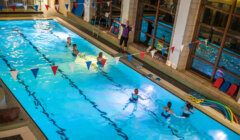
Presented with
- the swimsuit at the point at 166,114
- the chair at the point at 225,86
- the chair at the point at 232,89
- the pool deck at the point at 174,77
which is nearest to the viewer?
the swimsuit at the point at 166,114

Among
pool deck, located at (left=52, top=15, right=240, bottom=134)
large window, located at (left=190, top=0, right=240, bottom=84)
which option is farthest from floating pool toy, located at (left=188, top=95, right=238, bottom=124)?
large window, located at (left=190, top=0, right=240, bottom=84)

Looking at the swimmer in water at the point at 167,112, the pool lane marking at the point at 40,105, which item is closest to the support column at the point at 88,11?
the pool lane marking at the point at 40,105

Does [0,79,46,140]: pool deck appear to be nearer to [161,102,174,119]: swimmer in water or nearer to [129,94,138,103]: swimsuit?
[129,94,138,103]: swimsuit

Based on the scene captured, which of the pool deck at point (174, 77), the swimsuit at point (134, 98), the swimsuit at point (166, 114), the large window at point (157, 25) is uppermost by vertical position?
the large window at point (157, 25)

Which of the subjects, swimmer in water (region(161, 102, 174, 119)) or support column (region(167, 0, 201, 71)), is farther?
support column (region(167, 0, 201, 71))

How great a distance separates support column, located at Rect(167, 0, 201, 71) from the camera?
1048 cm

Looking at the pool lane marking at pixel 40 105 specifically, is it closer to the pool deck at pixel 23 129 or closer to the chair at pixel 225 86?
the pool deck at pixel 23 129

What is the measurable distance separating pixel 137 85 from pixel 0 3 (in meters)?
12.0

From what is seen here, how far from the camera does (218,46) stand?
16.6m

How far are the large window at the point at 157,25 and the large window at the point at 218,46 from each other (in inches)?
60.4

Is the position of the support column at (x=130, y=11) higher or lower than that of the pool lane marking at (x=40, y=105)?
higher

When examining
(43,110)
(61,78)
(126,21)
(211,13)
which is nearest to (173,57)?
(126,21)

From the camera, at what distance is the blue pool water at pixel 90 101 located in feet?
26.9

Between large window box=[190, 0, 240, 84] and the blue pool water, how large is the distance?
6.65 ft
